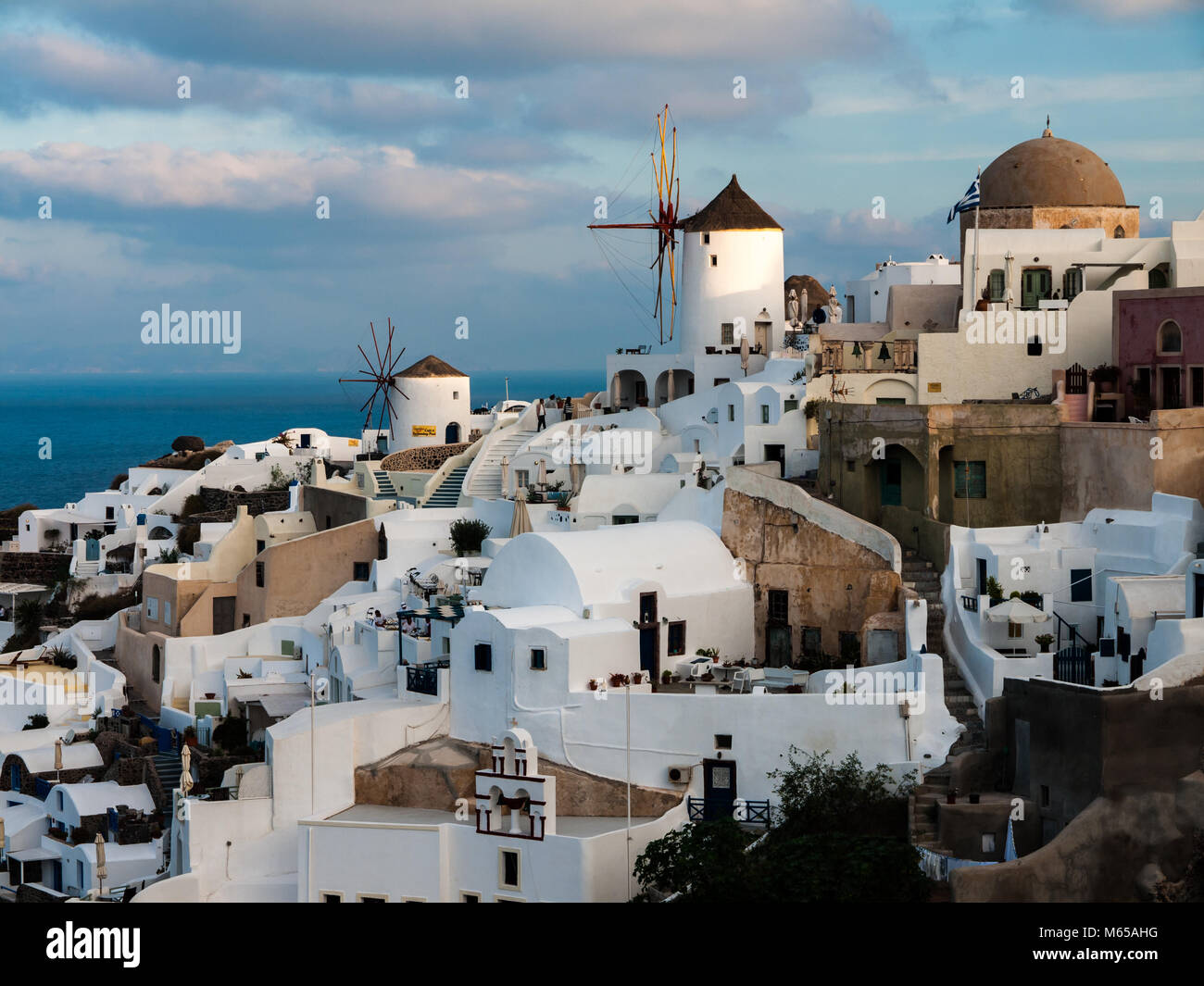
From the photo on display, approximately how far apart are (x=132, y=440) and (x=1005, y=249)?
13164 centimetres

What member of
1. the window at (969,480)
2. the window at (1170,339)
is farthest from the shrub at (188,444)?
the window at (1170,339)

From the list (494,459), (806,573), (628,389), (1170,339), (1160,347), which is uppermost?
(1170,339)

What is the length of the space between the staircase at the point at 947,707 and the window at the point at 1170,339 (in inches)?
243

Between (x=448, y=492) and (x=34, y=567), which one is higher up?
(x=448, y=492)

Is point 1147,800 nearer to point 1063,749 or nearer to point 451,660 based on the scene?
point 1063,749

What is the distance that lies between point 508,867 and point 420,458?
2259 centimetres

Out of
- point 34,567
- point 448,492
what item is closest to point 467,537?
point 448,492

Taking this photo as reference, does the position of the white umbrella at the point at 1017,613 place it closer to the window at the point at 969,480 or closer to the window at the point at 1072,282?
the window at the point at 969,480

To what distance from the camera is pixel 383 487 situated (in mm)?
51000

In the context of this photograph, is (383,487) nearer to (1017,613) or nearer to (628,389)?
(628,389)

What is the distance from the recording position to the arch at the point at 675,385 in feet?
164

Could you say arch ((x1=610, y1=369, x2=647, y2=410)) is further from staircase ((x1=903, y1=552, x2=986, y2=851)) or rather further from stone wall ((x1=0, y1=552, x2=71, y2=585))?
stone wall ((x1=0, y1=552, x2=71, y2=585))

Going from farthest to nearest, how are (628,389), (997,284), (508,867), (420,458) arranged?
(420,458), (628,389), (997,284), (508,867)

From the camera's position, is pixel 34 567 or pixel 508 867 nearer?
pixel 508 867
